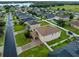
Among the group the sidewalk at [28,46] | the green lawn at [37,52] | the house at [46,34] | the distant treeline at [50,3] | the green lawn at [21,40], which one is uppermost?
the distant treeline at [50,3]

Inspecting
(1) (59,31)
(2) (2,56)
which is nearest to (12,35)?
(2) (2,56)

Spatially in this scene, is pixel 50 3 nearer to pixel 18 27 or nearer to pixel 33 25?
pixel 33 25

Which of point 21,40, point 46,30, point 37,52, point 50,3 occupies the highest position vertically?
point 50,3

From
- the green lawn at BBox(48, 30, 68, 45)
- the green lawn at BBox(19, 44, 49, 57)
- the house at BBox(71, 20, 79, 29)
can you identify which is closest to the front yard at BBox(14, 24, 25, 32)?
the green lawn at BBox(19, 44, 49, 57)

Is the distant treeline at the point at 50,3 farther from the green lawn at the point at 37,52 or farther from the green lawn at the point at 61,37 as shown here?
the green lawn at the point at 37,52

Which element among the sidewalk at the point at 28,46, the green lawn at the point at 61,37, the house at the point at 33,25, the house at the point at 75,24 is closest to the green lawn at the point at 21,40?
the sidewalk at the point at 28,46

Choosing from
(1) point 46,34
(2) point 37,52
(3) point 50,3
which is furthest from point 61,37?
(3) point 50,3
